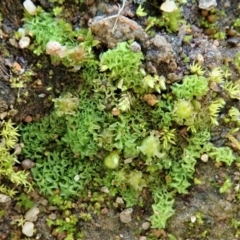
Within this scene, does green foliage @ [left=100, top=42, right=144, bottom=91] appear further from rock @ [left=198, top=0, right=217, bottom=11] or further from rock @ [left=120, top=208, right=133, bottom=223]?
rock @ [left=120, top=208, right=133, bottom=223]

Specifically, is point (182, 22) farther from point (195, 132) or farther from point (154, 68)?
point (195, 132)

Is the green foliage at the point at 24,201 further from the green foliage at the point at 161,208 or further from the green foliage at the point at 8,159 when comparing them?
the green foliage at the point at 161,208

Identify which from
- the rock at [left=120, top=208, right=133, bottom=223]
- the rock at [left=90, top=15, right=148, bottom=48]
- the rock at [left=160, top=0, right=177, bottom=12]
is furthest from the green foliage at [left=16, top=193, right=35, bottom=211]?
the rock at [left=160, top=0, right=177, bottom=12]

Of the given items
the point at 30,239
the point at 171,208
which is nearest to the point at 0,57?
the point at 30,239

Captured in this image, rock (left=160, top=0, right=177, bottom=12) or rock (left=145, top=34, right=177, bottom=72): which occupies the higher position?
rock (left=160, top=0, right=177, bottom=12)

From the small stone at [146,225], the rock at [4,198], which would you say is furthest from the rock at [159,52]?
the rock at [4,198]
